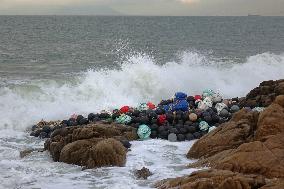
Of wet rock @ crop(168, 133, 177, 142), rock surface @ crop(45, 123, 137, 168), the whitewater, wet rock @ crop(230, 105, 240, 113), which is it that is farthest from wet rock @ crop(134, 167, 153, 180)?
wet rock @ crop(230, 105, 240, 113)

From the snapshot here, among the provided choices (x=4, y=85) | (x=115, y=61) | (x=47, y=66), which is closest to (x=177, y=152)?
(x=4, y=85)

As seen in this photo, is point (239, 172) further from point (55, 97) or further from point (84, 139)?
point (55, 97)

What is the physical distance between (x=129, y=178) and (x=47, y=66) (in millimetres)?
22335

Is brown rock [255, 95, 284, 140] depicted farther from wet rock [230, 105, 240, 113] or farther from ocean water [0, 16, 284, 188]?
wet rock [230, 105, 240, 113]

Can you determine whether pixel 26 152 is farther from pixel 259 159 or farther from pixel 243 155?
pixel 259 159

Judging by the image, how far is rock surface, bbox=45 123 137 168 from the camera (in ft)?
38.6

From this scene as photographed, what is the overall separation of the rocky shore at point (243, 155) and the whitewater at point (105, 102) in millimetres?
807

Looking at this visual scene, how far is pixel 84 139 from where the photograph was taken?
12641mm

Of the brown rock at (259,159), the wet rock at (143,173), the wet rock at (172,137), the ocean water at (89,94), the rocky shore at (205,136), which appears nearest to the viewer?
the rocky shore at (205,136)

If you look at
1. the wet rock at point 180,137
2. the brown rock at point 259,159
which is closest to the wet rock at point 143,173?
the brown rock at point 259,159

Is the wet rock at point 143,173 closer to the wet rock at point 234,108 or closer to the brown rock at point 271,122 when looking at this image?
the brown rock at point 271,122

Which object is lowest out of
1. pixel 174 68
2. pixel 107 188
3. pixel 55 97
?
pixel 107 188

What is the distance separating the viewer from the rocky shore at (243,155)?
27.3ft

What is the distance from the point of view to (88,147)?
476 inches
